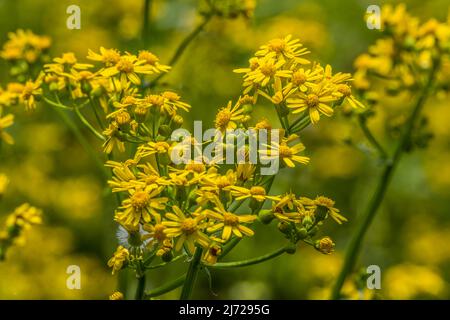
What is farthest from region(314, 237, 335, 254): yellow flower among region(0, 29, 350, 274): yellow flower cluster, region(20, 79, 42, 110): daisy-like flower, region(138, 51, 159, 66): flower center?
region(20, 79, 42, 110): daisy-like flower

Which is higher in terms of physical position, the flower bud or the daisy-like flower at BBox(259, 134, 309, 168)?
the daisy-like flower at BBox(259, 134, 309, 168)

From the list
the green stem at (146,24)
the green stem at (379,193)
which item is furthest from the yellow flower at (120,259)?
the green stem at (146,24)

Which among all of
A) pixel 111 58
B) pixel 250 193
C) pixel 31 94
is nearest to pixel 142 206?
pixel 250 193

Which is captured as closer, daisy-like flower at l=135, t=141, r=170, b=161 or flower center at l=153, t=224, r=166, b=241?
flower center at l=153, t=224, r=166, b=241

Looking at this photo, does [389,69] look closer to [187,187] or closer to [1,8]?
[187,187]

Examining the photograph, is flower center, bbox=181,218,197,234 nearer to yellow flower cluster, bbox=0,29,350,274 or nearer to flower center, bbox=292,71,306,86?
yellow flower cluster, bbox=0,29,350,274

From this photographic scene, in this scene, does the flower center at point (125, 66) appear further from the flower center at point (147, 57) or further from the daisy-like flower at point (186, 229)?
the daisy-like flower at point (186, 229)

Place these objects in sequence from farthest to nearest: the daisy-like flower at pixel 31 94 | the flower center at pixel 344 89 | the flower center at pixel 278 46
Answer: the daisy-like flower at pixel 31 94 < the flower center at pixel 278 46 < the flower center at pixel 344 89
